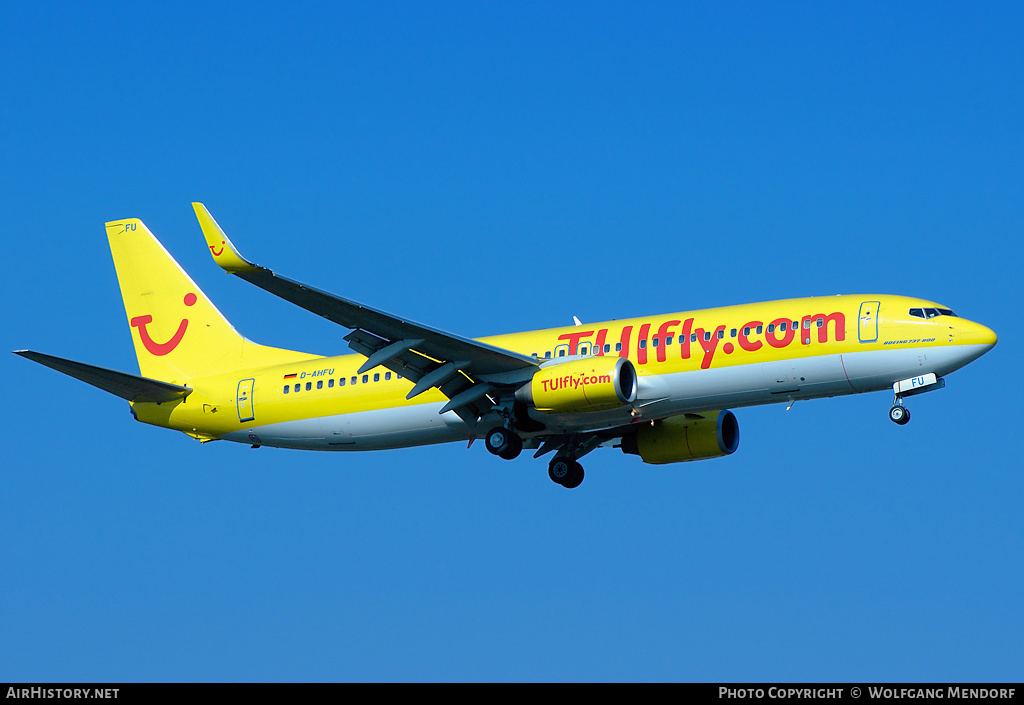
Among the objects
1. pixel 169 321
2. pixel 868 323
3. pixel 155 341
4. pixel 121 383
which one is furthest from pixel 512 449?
pixel 155 341

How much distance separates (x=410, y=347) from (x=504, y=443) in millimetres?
4275

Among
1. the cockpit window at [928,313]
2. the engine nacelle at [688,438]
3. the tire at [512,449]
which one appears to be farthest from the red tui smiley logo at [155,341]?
the cockpit window at [928,313]

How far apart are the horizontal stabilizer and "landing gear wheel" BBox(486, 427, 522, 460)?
1112 centimetres

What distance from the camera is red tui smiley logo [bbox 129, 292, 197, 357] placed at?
43.4m

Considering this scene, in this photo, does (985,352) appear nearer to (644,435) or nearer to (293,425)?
(644,435)

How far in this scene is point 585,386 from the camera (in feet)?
112

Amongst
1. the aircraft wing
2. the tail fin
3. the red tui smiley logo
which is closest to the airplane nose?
the aircraft wing

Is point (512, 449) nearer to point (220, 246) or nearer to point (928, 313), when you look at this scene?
point (220, 246)

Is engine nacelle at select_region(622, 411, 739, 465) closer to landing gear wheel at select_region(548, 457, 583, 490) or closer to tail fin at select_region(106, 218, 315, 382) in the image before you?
landing gear wheel at select_region(548, 457, 583, 490)

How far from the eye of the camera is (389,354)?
1348 inches

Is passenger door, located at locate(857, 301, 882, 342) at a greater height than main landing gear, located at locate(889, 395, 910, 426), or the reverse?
passenger door, located at locate(857, 301, 882, 342)

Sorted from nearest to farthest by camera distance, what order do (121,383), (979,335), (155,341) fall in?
(979,335)
(121,383)
(155,341)

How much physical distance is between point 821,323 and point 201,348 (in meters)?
21.2

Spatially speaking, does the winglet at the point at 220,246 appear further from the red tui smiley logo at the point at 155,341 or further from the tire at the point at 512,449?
the red tui smiley logo at the point at 155,341
